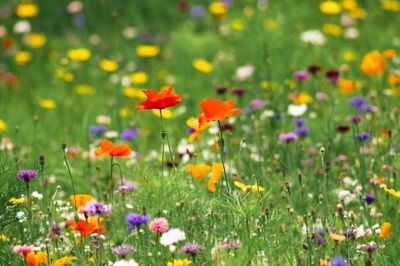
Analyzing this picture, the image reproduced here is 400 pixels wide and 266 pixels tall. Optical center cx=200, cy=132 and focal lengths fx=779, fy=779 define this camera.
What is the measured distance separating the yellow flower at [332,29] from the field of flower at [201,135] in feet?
0.09

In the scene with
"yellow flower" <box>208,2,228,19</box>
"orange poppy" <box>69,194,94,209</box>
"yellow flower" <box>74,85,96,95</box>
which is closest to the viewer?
"orange poppy" <box>69,194,94,209</box>

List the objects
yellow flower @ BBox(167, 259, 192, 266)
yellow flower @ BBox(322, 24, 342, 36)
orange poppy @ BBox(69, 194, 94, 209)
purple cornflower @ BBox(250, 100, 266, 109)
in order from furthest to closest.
A: 1. yellow flower @ BBox(322, 24, 342, 36)
2. purple cornflower @ BBox(250, 100, 266, 109)
3. orange poppy @ BBox(69, 194, 94, 209)
4. yellow flower @ BBox(167, 259, 192, 266)

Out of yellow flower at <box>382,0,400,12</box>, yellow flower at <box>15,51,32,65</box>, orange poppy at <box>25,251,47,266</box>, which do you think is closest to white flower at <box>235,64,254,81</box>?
yellow flower at <box>382,0,400,12</box>

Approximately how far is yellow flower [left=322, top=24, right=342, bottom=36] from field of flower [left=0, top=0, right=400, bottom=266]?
28mm

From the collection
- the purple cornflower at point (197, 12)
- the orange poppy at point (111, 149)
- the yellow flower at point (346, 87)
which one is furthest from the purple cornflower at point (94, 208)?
the purple cornflower at point (197, 12)

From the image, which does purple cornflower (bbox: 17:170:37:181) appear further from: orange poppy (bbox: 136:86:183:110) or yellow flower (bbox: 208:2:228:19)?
yellow flower (bbox: 208:2:228:19)

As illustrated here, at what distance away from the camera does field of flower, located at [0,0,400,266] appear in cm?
241

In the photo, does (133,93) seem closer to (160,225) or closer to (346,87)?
(346,87)

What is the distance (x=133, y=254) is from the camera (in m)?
2.37

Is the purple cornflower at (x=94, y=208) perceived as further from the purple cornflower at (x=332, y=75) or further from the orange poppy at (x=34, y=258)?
the purple cornflower at (x=332, y=75)

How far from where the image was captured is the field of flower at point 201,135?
2414 millimetres

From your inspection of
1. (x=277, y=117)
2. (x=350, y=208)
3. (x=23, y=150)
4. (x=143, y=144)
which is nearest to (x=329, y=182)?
(x=350, y=208)

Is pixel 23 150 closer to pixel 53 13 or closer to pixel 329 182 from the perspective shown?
pixel 329 182

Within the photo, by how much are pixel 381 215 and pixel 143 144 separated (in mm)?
1914
